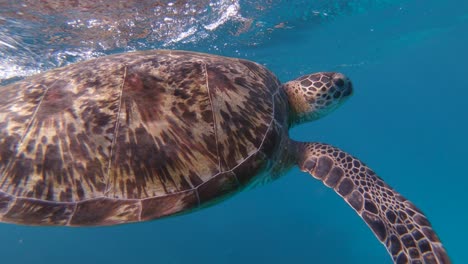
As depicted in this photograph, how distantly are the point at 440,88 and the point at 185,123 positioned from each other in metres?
92.3

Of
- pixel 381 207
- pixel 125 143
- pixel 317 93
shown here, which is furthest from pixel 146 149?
pixel 317 93

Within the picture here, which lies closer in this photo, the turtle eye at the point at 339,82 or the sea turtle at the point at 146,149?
the sea turtle at the point at 146,149

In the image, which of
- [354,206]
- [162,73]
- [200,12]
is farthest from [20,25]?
[354,206]

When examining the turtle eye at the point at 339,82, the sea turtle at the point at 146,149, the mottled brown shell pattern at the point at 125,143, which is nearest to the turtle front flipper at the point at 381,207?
the sea turtle at the point at 146,149

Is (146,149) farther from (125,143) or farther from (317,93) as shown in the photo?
(317,93)

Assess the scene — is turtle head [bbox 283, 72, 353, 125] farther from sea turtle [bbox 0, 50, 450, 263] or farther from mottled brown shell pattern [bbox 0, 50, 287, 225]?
mottled brown shell pattern [bbox 0, 50, 287, 225]

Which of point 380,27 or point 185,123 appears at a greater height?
point 185,123

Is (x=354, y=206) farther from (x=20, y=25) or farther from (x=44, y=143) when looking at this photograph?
(x=20, y=25)

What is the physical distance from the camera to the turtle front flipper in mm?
2773

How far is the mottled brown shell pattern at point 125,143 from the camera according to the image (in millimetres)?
2576

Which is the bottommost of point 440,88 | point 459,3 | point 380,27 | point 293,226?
point 440,88

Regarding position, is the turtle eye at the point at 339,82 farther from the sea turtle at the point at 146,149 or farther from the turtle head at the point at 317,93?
the sea turtle at the point at 146,149

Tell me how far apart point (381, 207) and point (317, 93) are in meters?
1.89

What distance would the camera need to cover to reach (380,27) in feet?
58.1
